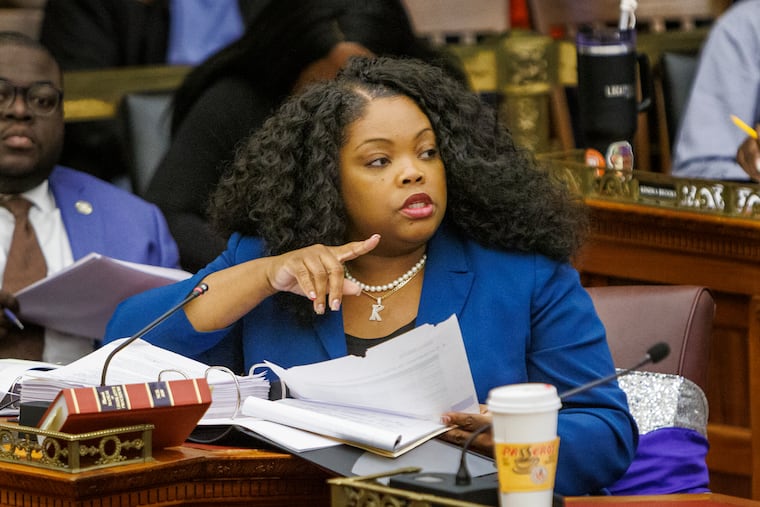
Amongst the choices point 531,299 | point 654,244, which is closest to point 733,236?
point 654,244

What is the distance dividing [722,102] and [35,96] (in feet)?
6.32

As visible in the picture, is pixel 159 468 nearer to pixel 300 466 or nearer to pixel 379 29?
pixel 300 466

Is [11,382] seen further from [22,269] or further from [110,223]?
[110,223]

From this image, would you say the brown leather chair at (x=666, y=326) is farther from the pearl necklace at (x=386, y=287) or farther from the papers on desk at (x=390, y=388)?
the papers on desk at (x=390, y=388)

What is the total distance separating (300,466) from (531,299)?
52cm

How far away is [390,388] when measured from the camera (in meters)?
1.89

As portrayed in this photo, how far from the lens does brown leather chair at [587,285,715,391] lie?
237cm

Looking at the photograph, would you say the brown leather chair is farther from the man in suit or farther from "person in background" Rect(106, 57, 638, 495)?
the man in suit

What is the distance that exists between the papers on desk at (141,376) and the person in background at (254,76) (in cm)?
133

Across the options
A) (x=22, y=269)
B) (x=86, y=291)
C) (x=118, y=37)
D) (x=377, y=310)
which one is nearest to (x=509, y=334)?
(x=377, y=310)

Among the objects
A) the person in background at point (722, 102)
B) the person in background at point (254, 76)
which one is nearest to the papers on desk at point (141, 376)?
the person in background at point (254, 76)

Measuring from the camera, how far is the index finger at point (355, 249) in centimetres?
200

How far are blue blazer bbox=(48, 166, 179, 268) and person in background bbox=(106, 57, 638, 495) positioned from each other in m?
0.85

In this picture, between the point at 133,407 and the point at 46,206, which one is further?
the point at 46,206
